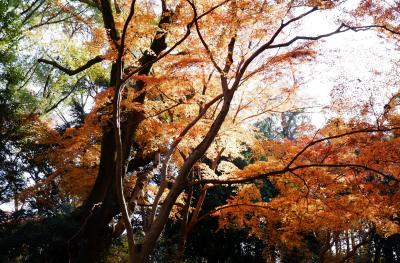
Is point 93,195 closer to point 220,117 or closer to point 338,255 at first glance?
point 220,117

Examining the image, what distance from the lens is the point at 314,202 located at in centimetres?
881

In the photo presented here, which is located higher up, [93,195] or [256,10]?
[256,10]

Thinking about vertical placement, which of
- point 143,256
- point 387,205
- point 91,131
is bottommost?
point 143,256

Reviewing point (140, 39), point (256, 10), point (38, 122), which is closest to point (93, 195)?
point (140, 39)

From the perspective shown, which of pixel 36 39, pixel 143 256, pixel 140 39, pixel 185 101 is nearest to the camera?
pixel 143 256

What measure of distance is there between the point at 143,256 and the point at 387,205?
6805mm

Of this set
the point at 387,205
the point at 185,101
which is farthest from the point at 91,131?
the point at 387,205

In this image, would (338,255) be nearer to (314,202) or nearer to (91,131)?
(314,202)

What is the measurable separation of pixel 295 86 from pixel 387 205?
387cm

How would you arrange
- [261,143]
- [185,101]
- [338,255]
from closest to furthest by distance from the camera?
[185,101]
[261,143]
[338,255]

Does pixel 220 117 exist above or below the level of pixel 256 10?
below

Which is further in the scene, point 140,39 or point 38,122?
point 38,122

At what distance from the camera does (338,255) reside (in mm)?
17516

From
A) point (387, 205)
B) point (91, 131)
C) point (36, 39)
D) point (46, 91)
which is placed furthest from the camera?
point (46, 91)
